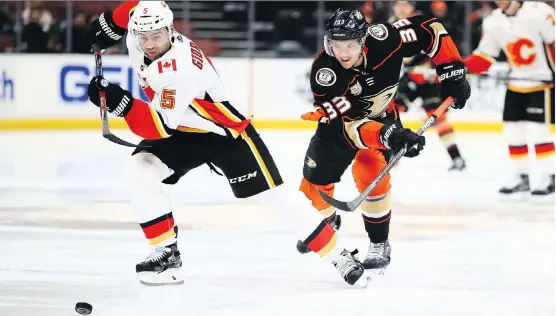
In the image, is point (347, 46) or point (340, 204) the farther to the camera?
point (340, 204)

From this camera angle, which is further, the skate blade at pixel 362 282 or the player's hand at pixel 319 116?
the player's hand at pixel 319 116

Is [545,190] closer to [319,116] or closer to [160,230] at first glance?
[319,116]

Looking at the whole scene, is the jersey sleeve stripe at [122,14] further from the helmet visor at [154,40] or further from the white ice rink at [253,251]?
the white ice rink at [253,251]

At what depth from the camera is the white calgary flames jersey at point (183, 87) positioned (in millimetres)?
3262

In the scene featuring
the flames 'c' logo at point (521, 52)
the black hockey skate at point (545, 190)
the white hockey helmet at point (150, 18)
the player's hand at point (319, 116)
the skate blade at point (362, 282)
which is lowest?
the black hockey skate at point (545, 190)

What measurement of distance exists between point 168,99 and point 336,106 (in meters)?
0.63

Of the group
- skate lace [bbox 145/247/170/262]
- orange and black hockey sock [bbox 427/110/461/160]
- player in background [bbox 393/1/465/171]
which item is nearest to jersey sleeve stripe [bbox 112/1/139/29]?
skate lace [bbox 145/247/170/262]

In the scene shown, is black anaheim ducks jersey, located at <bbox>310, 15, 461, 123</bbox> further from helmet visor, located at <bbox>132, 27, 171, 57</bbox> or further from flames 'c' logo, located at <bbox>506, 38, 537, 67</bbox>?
flames 'c' logo, located at <bbox>506, 38, 537, 67</bbox>

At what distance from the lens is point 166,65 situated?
3260 millimetres

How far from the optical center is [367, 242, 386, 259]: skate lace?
3.80m

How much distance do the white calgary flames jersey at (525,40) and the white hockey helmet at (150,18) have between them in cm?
315

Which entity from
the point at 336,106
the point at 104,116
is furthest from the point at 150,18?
the point at 336,106

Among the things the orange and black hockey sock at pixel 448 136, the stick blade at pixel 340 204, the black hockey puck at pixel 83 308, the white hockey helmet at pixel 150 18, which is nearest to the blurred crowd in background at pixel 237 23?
the orange and black hockey sock at pixel 448 136

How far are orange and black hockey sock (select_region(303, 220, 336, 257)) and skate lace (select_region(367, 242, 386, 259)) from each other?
28 cm
